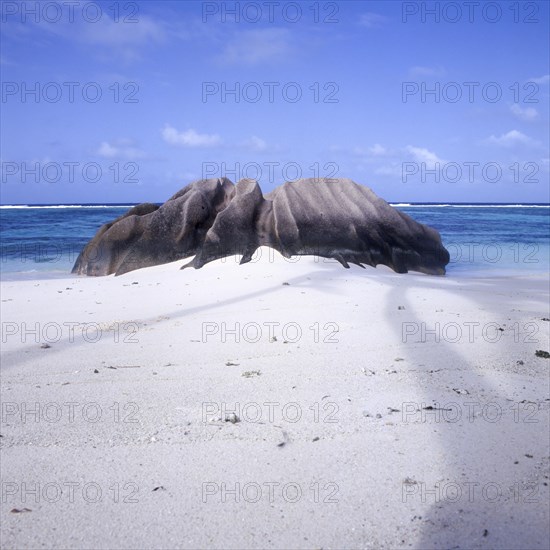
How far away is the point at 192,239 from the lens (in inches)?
364

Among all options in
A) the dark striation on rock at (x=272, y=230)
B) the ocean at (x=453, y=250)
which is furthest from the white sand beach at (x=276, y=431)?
the ocean at (x=453, y=250)

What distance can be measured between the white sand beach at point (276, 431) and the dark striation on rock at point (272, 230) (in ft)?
12.5

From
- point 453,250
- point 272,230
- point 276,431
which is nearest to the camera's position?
point 276,431

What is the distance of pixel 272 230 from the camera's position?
9.11 m

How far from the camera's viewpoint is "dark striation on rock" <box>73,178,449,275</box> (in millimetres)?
8914

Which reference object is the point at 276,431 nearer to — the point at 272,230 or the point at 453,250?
the point at 272,230

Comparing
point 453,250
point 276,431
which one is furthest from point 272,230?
point 453,250

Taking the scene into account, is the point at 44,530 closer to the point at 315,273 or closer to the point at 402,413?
the point at 402,413

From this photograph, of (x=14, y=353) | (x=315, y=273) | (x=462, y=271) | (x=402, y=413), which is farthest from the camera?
(x=462, y=271)

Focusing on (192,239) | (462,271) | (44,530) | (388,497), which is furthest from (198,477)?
(462,271)

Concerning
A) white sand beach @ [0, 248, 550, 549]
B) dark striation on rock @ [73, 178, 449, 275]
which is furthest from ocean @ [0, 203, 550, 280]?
white sand beach @ [0, 248, 550, 549]

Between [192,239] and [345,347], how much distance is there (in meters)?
5.68

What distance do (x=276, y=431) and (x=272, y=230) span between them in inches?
262

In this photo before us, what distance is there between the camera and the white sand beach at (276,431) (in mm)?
1950
